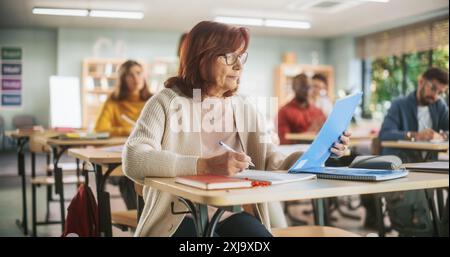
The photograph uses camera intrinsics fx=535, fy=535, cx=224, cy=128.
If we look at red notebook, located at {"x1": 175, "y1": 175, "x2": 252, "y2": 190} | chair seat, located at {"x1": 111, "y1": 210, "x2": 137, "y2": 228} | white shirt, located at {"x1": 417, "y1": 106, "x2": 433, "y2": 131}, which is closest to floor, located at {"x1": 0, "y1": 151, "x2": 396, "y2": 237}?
chair seat, located at {"x1": 111, "y1": 210, "x2": 137, "y2": 228}

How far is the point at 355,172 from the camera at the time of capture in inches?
52.7

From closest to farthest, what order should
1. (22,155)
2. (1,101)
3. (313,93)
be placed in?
(1,101) → (22,155) → (313,93)

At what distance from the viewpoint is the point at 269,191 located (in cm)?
108

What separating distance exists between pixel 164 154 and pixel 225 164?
173 mm

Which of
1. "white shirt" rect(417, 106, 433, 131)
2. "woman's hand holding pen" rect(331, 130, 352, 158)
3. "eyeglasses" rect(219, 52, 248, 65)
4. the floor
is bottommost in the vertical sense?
the floor

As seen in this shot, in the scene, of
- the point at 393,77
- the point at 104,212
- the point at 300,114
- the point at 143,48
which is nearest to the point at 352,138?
the point at 300,114

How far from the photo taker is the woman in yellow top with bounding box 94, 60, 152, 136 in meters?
3.82

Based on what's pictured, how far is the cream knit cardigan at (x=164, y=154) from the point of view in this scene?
1287 mm

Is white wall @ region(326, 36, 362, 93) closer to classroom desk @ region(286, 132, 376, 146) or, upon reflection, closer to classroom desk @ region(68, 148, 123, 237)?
classroom desk @ region(286, 132, 376, 146)

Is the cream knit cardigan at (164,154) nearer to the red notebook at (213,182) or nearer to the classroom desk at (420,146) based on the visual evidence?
the red notebook at (213,182)

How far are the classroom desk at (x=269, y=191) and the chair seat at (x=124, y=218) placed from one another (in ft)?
2.78

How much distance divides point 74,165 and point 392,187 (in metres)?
2.74
